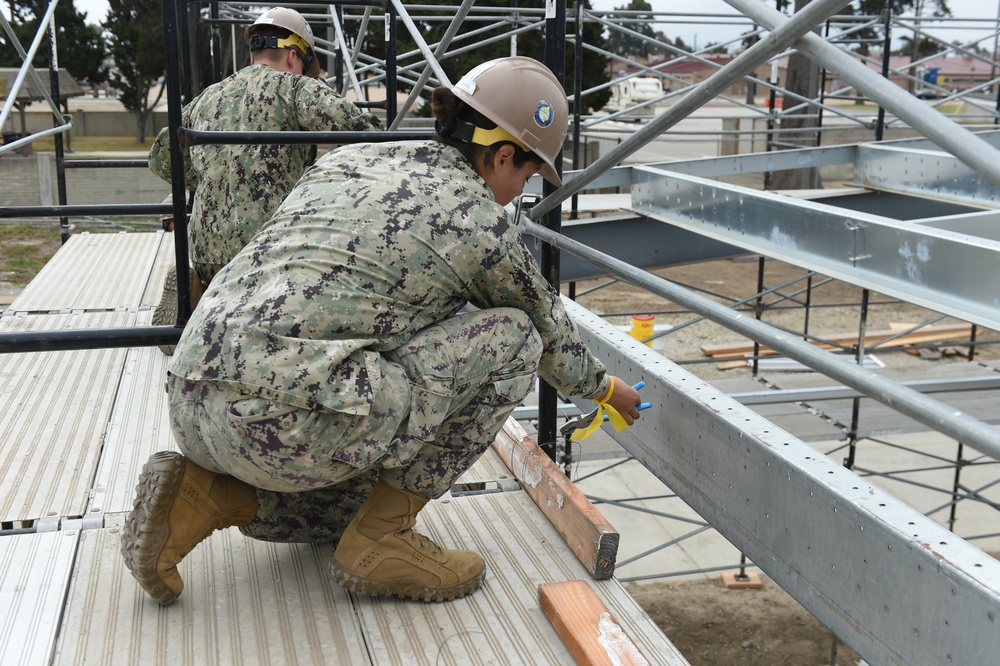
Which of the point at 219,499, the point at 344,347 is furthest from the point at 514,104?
the point at 219,499

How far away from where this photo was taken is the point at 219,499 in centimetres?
213

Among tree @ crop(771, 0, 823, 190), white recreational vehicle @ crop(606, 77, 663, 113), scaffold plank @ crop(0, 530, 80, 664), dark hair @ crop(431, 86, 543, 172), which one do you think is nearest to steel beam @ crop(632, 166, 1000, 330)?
Answer: dark hair @ crop(431, 86, 543, 172)

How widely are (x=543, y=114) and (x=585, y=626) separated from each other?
105 cm

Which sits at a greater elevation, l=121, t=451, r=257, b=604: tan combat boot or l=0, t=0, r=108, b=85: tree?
l=0, t=0, r=108, b=85: tree

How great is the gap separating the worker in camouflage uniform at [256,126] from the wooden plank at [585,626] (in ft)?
6.16

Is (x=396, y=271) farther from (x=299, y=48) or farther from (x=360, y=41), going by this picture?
(x=360, y=41)

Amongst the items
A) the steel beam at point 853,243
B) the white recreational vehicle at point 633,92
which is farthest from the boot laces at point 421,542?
the white recreational vehicle at point 633,92

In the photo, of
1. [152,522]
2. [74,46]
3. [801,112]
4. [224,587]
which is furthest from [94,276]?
[74,46]

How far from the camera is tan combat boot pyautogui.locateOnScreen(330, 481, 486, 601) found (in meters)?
2.16

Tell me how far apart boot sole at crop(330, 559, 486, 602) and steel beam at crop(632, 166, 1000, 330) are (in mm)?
1865

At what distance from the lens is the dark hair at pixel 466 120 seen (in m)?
2.16

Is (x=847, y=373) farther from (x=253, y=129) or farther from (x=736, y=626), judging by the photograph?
(x=736, y=626)

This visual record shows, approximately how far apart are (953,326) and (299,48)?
1329 centimetres

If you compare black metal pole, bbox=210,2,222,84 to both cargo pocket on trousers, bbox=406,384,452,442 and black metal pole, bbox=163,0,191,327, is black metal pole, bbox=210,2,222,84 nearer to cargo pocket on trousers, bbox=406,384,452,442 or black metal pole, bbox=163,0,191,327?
black metal pole, bbox=163,0,191,327
